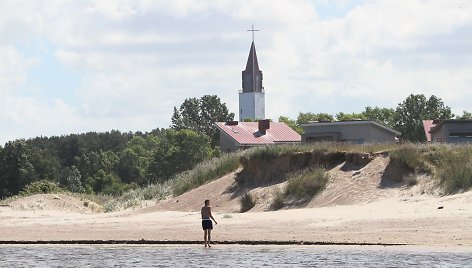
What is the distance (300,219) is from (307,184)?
6.47m

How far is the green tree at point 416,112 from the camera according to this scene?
109 meters

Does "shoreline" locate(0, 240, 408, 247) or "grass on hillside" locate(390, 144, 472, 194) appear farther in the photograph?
"grass on hillside" locate(390, 144, 472, 194)

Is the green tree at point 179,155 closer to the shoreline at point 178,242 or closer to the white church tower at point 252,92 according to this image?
the shoreline at point 178,242

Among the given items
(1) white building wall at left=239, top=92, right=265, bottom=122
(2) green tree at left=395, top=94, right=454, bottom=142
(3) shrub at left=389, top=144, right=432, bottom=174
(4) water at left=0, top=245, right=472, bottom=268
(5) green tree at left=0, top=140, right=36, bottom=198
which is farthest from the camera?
(1) white building wall at left=239, top=92, right=265, bottom=122

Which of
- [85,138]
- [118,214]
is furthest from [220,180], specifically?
[85,138]

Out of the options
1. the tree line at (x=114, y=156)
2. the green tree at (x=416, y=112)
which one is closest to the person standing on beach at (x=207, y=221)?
the tree line at (x=114, y=156)

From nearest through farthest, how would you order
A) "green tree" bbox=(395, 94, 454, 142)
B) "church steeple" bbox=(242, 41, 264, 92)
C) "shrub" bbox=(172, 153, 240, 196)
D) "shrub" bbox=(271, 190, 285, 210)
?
"shrub" bbox=(271, 190, 285, 210), "shrub" bbox=(172, 153, 240, 196), "green tree" bbox=(395, 94, 454, 142), "church steeple" bbox=(242, 41, 264, 92)

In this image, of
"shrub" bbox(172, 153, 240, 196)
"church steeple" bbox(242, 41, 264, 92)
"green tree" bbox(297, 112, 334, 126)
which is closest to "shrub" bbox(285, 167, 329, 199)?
Answer: "shrub" bbox(172, 153, 240, 196)

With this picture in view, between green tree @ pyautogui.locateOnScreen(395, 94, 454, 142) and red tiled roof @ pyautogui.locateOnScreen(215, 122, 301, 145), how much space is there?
2097 centimetres

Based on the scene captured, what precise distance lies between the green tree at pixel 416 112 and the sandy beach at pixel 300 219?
6211cm

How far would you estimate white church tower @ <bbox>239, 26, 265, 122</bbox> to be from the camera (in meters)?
188

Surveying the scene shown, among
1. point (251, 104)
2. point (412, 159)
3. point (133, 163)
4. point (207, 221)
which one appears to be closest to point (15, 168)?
point (133, 163)

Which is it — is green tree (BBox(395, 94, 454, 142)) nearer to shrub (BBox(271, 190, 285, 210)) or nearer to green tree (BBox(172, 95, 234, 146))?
green tree (BBox(172, 95, 234, 146))

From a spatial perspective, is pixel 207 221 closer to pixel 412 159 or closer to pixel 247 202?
pixel 412 159
